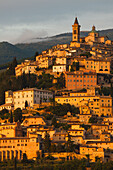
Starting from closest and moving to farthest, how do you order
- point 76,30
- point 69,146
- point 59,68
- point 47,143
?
point 69,146
point 47,143
point 59,68
point 76,30

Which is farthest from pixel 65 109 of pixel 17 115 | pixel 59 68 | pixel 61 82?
pixel 59 68

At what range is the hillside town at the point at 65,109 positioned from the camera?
78250 millimetres

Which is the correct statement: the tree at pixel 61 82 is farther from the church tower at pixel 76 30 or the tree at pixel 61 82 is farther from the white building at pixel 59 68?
the church tower at pixel 76 30

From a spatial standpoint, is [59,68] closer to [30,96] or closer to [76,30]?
[30,96]

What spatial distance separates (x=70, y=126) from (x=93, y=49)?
37328 millimetres

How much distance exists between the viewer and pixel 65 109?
9250 cm

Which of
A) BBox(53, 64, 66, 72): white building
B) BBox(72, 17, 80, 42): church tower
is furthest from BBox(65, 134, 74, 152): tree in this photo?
BBox(72, 17, 80, 42): church tower

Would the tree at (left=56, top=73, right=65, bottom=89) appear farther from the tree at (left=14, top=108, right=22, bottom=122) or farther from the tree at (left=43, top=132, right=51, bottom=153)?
the tree at (left=43, top=132, right=51, bottom=153)

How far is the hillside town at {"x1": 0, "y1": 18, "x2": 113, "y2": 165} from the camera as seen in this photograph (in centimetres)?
7825

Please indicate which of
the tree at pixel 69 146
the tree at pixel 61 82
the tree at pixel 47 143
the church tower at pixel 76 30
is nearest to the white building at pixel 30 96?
the tree at pixel 61 82

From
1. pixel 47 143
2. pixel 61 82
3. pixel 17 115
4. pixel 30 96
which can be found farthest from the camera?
pixel 61 82

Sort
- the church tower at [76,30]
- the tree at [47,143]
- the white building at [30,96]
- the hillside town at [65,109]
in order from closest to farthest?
the tree at [47,143] < the hillside town at [65,109] < the white building at [30,96] < the church tower at [76,30]

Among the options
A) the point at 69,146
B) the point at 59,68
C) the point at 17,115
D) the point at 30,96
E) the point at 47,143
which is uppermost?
the point at 59,68

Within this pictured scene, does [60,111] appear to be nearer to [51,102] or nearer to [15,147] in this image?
[51,102]
